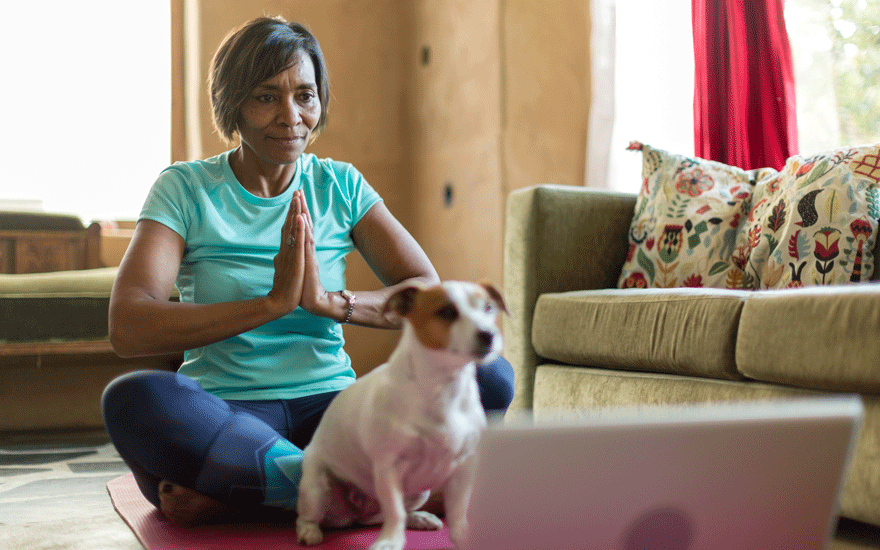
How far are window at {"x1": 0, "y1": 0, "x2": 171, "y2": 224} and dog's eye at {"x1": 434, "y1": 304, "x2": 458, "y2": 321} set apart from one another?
327cm

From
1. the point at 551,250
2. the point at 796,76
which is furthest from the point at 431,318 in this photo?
the point at 796,76

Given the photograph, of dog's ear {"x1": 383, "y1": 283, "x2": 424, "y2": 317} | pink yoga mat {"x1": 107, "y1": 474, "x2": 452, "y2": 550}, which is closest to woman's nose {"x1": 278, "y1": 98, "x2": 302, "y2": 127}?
dog's ear {"x1": 383, "y1": 283, "x2": 424, "y2": 317}

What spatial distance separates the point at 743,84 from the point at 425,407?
2.07 metres

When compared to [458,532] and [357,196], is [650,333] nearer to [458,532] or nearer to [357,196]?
[357,196]

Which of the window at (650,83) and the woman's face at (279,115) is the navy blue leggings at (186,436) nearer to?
the woman's face at (279,115)

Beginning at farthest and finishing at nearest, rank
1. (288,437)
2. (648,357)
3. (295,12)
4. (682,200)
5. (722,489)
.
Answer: (295,12), (682,200), (648,357), (288,437), (722,489)

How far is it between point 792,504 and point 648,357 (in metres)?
1.18

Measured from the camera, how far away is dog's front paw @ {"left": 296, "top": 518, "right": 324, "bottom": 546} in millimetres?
1124

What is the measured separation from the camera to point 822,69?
242 cm

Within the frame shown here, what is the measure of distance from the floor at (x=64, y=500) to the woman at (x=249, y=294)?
0.49 ft

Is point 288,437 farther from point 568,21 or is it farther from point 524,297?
point 568,21

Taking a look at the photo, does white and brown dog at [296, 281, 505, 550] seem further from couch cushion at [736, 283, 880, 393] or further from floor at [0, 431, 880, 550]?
couch cushion at [736, 283, 880, 393]

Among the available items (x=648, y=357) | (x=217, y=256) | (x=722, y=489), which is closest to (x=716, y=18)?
(x=648, y=357)

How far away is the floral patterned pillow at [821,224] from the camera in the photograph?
65.1 inches
